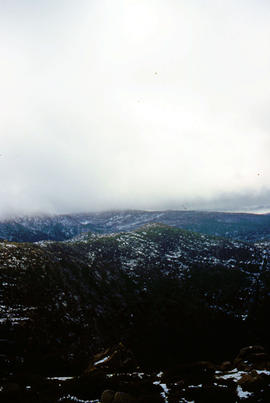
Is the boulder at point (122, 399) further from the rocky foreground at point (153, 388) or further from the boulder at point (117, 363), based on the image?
the boulder at point (117, 363)

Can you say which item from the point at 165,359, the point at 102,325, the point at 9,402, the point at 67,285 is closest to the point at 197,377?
the point at 9,402

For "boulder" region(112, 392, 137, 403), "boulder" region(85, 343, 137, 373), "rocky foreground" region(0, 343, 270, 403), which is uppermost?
"boulder" region(112, 392, 137, 403)

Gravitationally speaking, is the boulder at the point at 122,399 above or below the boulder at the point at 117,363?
above

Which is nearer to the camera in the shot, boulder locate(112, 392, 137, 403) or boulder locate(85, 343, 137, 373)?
boulder locate(112, 392, 137, 403)

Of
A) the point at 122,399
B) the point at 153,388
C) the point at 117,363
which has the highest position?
the point at 122,399

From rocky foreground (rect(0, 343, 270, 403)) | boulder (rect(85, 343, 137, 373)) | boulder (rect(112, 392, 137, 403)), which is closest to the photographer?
boulder (rect(112, 392, 137, 403))

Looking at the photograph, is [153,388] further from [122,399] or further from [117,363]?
[117,363]

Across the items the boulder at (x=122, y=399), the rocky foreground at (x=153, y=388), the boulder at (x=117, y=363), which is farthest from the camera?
the boulder at (x=117, y=363)

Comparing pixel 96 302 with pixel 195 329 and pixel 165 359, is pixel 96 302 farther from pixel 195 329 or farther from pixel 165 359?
pixel 195 329

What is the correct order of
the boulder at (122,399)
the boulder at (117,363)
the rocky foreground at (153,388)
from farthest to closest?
the boulder at (117,363)
the rocky foreground at (153,388)
the boulder at (122,399)

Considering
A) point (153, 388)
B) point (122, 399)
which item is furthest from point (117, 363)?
point (122, 399)

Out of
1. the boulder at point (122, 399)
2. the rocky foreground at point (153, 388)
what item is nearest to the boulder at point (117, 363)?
the rocky foreground at point (153, 388)

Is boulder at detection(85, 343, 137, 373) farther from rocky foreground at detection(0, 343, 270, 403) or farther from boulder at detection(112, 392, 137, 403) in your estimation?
boulder at detection(112, 392, 137, 403)

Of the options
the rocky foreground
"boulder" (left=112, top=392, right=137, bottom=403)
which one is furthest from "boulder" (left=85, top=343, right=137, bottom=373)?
"boulder" (left=112, top=392, right=137, bottom=403)
